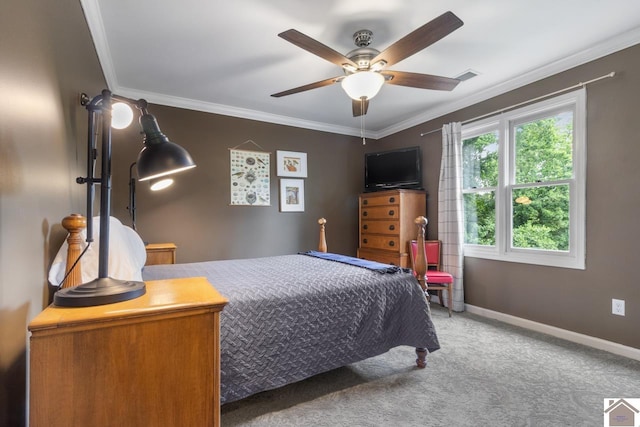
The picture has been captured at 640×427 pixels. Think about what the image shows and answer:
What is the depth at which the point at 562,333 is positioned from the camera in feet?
9.08

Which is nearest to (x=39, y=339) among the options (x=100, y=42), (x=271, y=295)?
(x=271, y=295)

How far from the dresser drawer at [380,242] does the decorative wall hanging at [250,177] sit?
1497 millimetres

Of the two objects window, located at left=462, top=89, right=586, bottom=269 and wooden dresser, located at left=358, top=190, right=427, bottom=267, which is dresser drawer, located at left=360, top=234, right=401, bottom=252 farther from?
window, located at left=462, top=89, right=586, bottom=269

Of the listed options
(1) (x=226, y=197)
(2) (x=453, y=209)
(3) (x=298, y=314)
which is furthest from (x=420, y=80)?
(1) (x=226, y=197)

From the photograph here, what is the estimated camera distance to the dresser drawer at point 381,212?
153 inches

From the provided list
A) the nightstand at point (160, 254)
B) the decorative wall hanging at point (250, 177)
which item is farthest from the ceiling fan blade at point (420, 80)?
the nightstand at point (160, 254)

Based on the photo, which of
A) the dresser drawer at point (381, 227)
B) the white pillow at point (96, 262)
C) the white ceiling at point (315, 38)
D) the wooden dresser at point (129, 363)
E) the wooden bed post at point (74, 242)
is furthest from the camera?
the dresser drawer at point (381, 227)

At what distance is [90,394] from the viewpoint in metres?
0.78

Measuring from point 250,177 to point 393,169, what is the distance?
2.01 metres

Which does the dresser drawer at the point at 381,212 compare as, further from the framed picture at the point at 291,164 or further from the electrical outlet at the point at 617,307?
the electrical outlet at the point at 617,307

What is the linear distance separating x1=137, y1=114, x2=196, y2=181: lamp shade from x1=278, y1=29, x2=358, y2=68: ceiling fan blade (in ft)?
3.41

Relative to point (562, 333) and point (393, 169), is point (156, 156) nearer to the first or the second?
point (562, 333)

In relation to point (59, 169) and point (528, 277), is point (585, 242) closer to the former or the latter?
point (528, 277)

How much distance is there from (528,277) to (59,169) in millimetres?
3817
